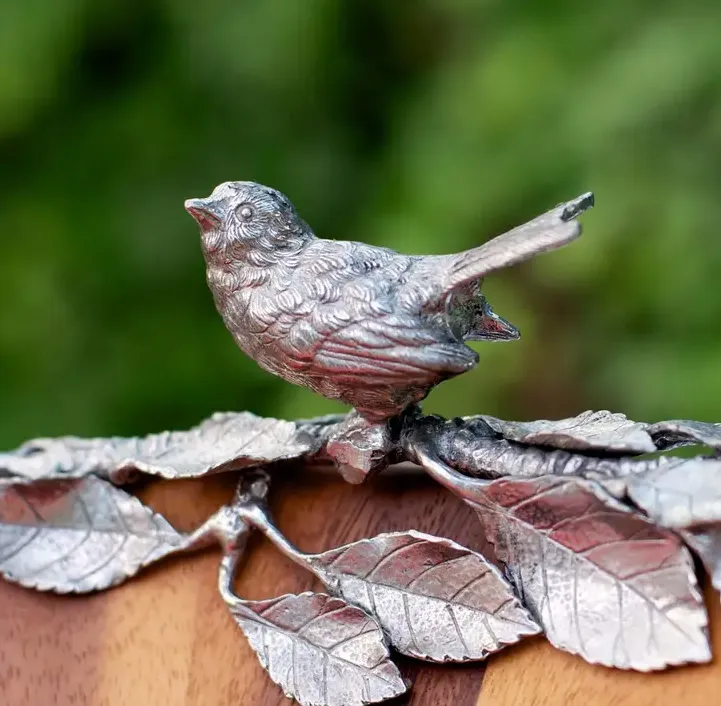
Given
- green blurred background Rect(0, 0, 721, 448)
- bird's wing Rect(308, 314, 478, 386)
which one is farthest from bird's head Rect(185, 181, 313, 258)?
green blurred background Rect(0, 0, 721, 448)

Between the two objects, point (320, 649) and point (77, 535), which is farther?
point (77, 535)

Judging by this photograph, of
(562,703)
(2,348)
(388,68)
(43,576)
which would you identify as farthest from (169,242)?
(562,703)

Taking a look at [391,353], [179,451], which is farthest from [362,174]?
[391,353]

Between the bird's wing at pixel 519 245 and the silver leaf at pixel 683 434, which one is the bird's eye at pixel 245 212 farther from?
the silver leaf at pixel 683 434

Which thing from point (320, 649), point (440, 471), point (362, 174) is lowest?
point (320, 649)

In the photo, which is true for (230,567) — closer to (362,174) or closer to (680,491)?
(680,491)

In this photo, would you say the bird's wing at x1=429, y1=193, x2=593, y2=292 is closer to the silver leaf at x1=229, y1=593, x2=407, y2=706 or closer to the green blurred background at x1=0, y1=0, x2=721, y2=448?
the silver leaf at x1=229, y1=593, x2=407, y2=706

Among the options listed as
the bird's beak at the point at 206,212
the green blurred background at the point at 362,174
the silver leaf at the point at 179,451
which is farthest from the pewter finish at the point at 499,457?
the green blurred background at the point at 362,174
